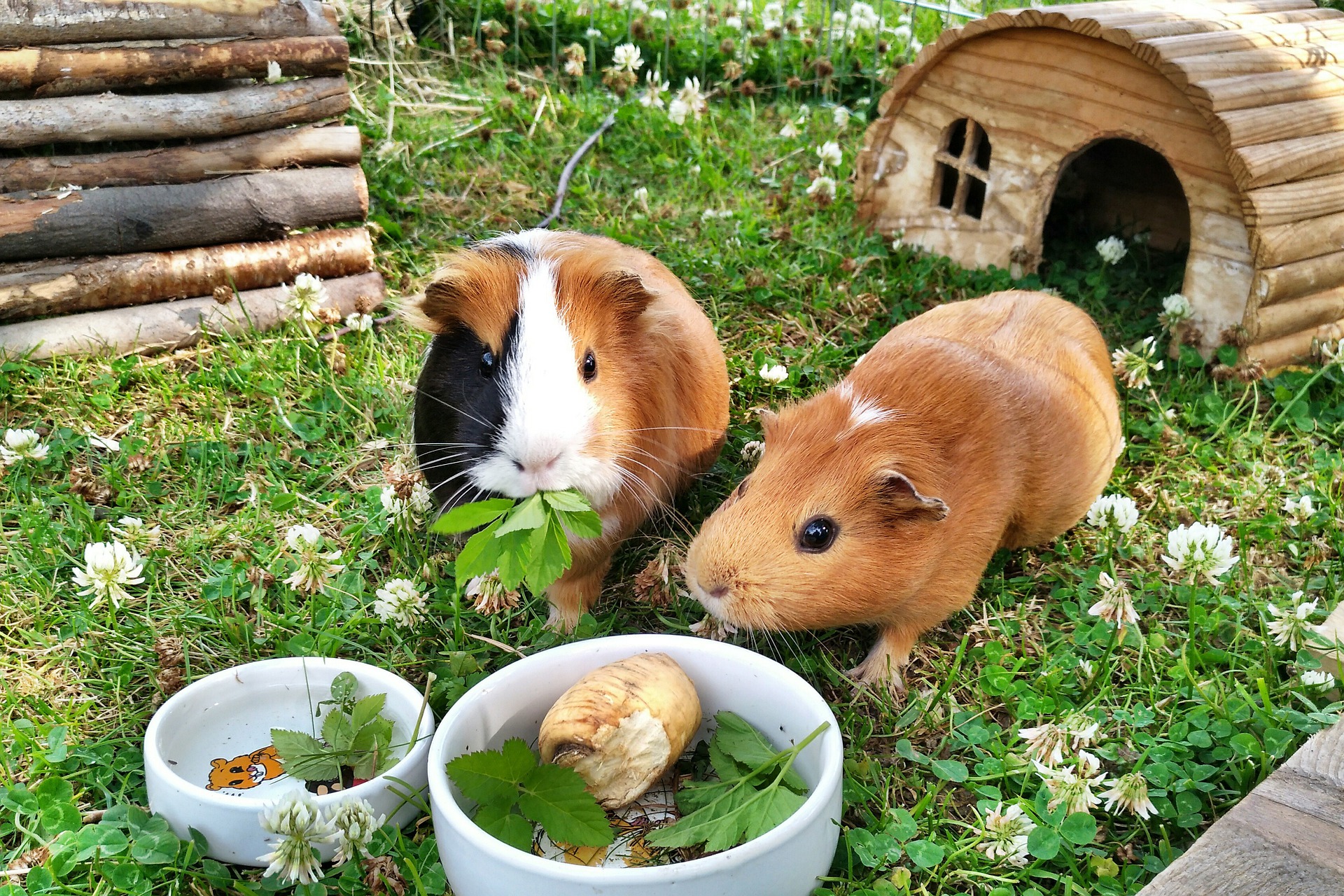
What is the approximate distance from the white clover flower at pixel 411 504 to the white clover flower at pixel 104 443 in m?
0.95

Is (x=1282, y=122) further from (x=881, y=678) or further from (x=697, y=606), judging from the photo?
(x=697, y=606)

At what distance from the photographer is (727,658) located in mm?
2139

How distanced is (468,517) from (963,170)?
2.87 meters

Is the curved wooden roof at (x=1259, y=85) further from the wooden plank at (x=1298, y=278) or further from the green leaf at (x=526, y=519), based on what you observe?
the green leaf at (x=526, y=519)

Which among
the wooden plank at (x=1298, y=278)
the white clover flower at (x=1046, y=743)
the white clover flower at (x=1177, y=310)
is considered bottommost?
the white clover flower at (x=1046, y=743)

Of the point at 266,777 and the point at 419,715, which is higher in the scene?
the point at 419,715

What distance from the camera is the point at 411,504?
2.87 m

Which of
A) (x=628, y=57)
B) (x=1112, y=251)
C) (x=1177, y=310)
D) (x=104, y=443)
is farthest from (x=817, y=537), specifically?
(x=628, y=57)

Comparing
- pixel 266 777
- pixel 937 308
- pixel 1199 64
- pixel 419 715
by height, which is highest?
pixel 1199 64

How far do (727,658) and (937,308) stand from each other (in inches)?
56.8

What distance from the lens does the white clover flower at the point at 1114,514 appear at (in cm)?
279

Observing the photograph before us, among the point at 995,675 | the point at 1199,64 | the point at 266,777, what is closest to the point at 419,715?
the point at 266,777

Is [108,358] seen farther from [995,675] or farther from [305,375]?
[995,675]

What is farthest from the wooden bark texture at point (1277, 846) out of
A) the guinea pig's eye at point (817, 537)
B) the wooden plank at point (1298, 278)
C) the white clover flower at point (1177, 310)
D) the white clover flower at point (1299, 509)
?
the white clover flower at point (1177, 310)
